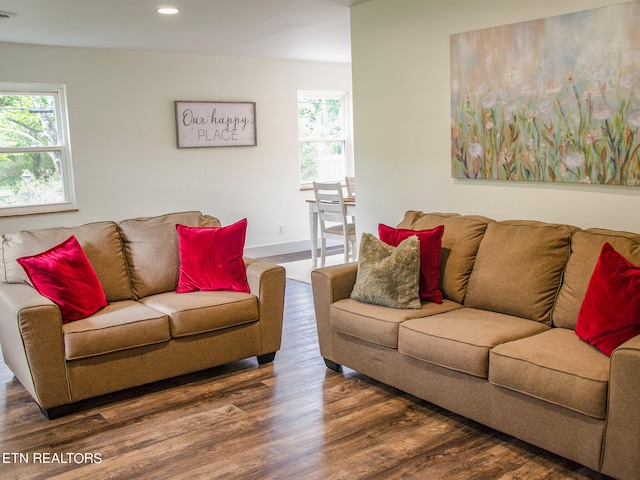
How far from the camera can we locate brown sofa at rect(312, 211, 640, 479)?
233cm

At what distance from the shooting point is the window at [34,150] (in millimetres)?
5809

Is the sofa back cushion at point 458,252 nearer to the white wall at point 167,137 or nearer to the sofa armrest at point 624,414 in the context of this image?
the sofa armrest at point 624,414

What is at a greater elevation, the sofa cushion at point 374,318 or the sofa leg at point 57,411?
the sofa cushion at point 374,318

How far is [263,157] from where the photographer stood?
7.33m

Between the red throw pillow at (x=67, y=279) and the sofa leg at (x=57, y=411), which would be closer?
the sofa leg at (x=57, y=411)

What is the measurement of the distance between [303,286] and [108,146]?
238 centimetres

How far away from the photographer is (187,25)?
5070 millimetres

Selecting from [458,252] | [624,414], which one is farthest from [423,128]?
[624,414]

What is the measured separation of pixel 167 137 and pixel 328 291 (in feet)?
12.2

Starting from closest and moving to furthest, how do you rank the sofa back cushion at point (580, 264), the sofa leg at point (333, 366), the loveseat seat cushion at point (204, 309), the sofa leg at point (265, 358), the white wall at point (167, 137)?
1. the sofa back cushion at point (580, 264)
2. the loveseat seat cushion at point (204, 309)
3. the sofa leg at point (333, 366)
4. the sofa leg at point (265, 358)
5. the white wall at point (167, 137)

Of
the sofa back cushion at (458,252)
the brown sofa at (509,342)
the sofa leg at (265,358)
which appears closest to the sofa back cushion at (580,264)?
the brown sofa at (509,342)

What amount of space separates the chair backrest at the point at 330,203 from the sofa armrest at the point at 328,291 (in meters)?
2.46

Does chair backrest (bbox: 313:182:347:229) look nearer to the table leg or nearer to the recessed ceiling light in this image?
the table leg

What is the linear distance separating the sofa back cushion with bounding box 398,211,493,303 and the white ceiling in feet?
6.32
